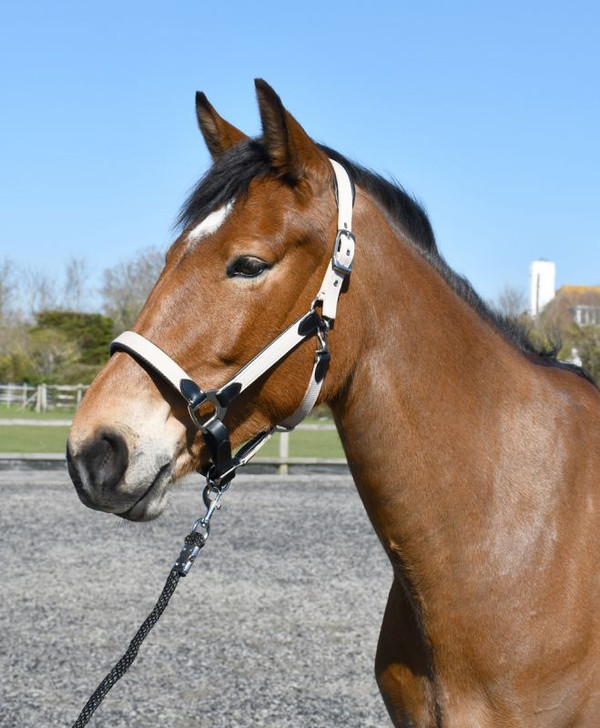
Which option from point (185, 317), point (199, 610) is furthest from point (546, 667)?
point (199, 610)

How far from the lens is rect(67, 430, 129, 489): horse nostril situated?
6.57 ft

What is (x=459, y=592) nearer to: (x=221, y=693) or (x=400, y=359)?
(x=400, y=359)

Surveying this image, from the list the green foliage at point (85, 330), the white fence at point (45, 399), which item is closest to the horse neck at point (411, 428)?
the white fence at point (45, 399)

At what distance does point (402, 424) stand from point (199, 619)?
5350mm

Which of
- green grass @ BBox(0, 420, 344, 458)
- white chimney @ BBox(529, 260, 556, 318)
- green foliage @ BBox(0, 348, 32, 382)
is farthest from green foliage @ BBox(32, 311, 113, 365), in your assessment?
white chimney @ BBox(529, 260, 556, 318)

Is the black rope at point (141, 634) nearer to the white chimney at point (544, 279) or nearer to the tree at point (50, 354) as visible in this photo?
the tree at point (50, 354)

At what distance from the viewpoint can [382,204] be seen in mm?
2559

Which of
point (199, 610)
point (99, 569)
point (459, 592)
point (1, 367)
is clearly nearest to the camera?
point (459, 592)

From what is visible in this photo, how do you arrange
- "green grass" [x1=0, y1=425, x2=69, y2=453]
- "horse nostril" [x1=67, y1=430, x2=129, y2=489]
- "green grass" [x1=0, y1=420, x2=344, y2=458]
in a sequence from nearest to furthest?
"horse nostril" [x1=67, y1=430, x2=129, y2=489], "green grass" [x1=0, y1=425, x2=69, y2=453], "green grass" [x1=0, y1=420, x2=344, y2=458]

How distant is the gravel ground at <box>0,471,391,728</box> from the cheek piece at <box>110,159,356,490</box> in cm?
71

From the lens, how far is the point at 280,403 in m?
2.27

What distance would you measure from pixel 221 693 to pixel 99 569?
3735mm

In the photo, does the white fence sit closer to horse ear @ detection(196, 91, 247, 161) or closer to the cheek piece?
horse ear @ detection(196, 91, 247, 161)

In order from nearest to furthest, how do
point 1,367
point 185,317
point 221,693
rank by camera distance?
point 185,317 < point 221,693 < point 1,367
